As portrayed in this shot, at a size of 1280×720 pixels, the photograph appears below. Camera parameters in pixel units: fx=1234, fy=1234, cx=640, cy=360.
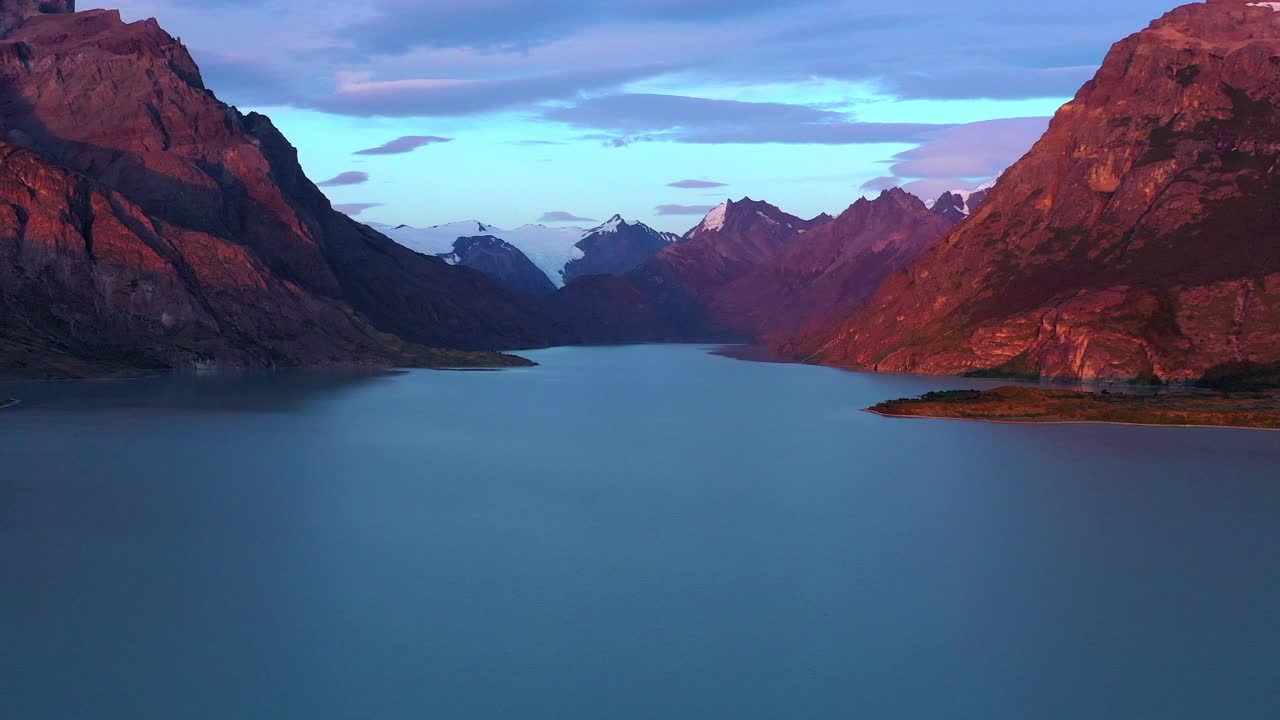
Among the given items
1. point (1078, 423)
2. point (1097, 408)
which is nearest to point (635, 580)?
point (1078, 423)

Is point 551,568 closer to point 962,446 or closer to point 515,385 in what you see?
point 962,446

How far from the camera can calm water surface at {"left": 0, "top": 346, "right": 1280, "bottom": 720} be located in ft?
119

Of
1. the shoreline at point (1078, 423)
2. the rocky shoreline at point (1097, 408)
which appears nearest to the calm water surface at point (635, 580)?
the shoreline at point (1078, 423)

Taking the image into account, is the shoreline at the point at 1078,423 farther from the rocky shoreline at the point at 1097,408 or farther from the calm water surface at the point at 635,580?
the calm water surface at the point at 635,580

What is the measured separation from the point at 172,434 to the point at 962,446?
6537 cm

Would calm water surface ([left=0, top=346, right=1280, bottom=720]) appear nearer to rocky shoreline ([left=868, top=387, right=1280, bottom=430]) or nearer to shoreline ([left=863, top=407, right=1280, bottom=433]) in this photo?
shoreline ([left=863, top=407, right=1280, bottom=433])

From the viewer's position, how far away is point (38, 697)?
35.2 metres

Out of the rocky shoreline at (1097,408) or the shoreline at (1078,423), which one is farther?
the rocky shoreline at (1097,408)

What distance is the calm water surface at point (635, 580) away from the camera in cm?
3641

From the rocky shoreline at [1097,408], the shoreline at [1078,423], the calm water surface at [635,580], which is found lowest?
the calm water surface at [635,580]

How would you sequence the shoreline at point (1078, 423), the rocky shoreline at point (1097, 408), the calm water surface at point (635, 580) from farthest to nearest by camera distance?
the rocky shoreline at point (1097, 408)
the shoreline at point (1078, 423)
the calm water surface at point (635, 580)

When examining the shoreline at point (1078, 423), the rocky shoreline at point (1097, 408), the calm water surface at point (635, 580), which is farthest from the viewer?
the rocky shoreline at point (1097, 408)

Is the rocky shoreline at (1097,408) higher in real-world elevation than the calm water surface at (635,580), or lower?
higher

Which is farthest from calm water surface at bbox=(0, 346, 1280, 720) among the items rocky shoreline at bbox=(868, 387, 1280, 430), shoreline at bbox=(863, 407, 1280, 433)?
rocky shoreline at bbox=(868, 387, 1280, 430)
